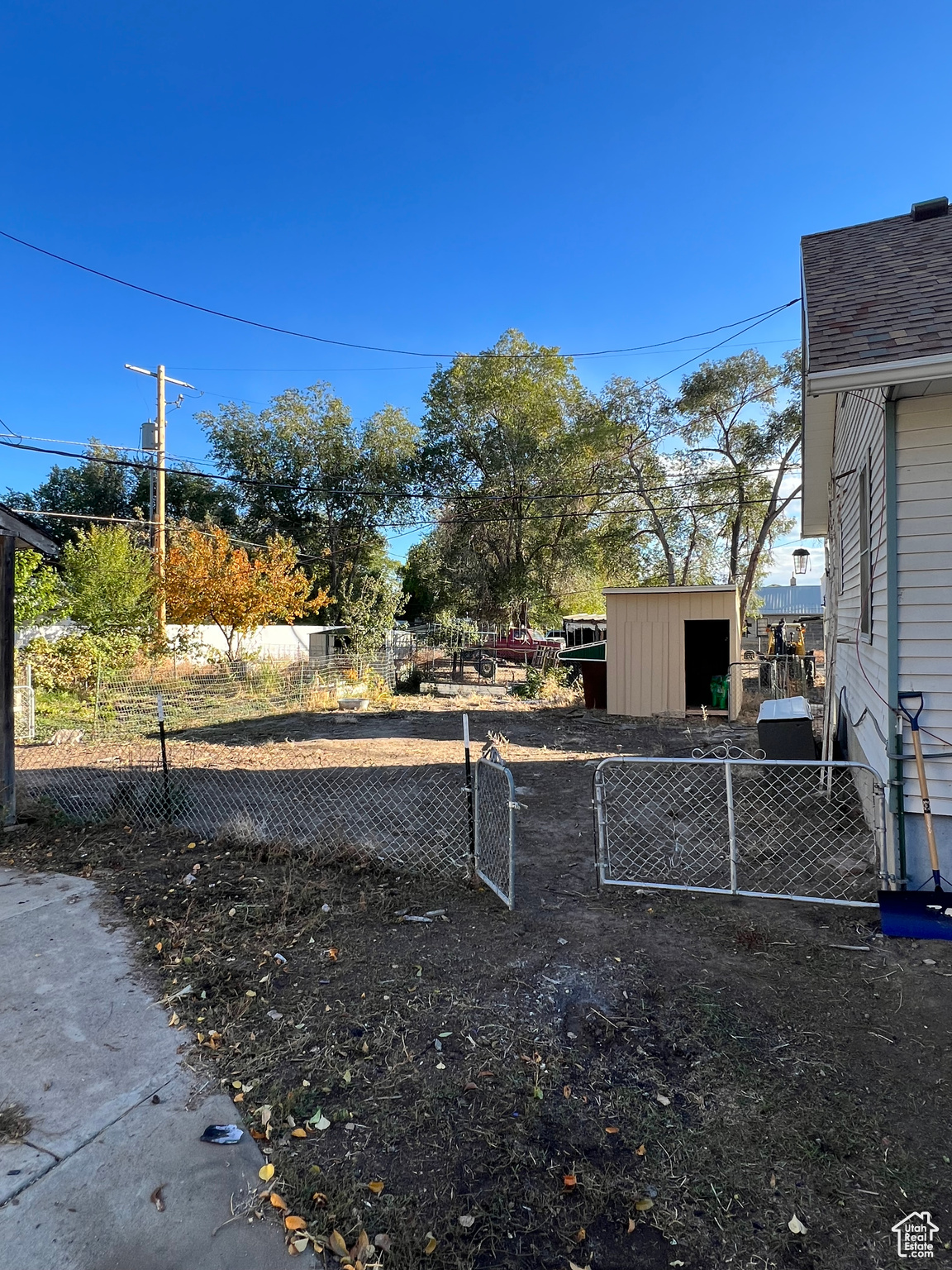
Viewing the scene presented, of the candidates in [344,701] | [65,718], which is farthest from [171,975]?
[344,701]

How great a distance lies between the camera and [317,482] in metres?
30.0

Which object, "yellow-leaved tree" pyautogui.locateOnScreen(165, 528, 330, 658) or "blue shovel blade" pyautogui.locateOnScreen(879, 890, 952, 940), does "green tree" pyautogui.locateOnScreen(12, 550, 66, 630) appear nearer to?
"yellow-leaved tree" pyautogui.locateOnScreen(165, 528, 330, 658)

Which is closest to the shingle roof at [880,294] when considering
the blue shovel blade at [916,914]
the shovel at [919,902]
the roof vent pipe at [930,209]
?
the roof vent pipe at [930,209]

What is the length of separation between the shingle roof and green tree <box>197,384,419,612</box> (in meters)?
24.2

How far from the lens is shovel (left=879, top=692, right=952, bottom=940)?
3.51 metres

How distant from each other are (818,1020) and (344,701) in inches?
484

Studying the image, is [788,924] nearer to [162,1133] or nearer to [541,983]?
[541,983]

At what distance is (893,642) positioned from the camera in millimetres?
4066

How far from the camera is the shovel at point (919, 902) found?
3512 mm

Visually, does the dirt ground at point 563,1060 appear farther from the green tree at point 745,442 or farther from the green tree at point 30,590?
the green tree at point 745,442

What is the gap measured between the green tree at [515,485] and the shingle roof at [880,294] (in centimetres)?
2092

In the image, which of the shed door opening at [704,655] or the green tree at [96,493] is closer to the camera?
the shed door opening at [704,655]

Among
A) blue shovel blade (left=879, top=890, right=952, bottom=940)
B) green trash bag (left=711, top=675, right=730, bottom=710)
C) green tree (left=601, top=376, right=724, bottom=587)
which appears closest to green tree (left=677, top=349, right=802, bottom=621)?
green tree (left=601, top=376, right=724, bottom=587)

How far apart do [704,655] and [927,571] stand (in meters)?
10.8
